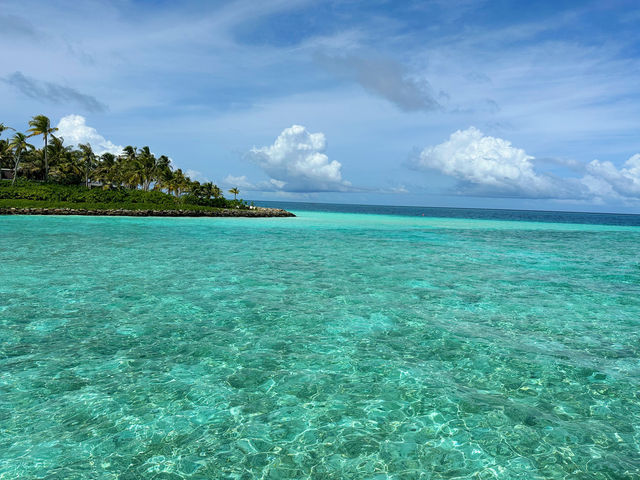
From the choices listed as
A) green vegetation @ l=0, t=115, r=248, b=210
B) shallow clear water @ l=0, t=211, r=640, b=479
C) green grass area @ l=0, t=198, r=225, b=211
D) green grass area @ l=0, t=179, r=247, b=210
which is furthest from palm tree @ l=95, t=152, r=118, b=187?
shallow clear water @ l=0, t=211, r=640, b=479

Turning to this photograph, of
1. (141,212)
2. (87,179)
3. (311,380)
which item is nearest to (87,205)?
(141,212)

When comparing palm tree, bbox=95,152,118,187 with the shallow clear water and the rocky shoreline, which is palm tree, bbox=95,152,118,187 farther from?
the shallow clear water

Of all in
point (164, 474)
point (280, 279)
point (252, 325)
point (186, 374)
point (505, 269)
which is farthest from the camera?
point (505, 269)

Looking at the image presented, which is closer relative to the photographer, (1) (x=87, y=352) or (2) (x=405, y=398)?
(2) (x=405, y=398)

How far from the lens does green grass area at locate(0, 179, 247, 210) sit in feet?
208

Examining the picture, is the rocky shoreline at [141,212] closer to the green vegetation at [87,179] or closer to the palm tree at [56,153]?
the green vegetation at [87,179]

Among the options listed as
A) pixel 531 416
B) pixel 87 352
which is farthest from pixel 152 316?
pixel 531 416

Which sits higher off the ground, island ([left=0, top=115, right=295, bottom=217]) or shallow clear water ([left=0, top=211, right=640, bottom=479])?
island ([left=0, top=115, right=295, bottom=217])

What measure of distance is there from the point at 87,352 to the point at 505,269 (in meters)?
22.0

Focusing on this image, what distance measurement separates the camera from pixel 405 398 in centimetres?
755

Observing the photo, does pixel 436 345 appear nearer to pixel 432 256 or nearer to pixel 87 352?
pixel 87 352

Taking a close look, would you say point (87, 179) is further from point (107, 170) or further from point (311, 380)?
point (311, 380)

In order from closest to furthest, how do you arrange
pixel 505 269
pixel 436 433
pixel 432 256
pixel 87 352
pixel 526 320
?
pixel 436 433, pixel 87 352, pixel 526 320, pixel 505 269, pixel 432 256

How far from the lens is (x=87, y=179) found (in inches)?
3433
